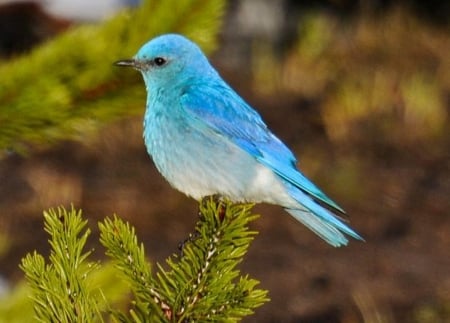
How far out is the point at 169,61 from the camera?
8.38ft

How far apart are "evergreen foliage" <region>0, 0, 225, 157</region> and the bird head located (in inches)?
2.7

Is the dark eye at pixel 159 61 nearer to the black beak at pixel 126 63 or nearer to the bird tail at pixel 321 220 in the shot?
the black beak at pixel 126 63

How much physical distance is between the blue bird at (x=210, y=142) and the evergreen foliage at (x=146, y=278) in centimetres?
54

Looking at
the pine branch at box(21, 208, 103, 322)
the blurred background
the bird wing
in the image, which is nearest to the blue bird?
the bird wing

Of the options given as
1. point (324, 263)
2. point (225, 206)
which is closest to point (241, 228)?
point (225, 206)

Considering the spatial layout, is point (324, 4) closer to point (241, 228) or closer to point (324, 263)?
point (324, 263)

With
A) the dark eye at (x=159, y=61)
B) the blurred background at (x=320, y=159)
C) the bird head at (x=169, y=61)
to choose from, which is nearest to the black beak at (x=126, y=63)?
the bird head at (x=169, y=61)

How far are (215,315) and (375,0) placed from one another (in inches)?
279

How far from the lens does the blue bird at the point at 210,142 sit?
2455mm

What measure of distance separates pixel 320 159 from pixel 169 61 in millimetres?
4470

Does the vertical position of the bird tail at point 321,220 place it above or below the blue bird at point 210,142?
below

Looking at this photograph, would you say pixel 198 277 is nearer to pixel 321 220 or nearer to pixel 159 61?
pixel 321 220

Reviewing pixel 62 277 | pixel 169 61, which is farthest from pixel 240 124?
pixel 62 277

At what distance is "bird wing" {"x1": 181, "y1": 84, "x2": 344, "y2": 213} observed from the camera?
8.27ft
